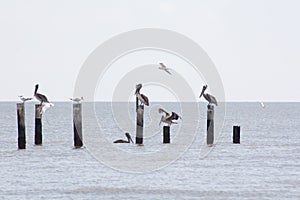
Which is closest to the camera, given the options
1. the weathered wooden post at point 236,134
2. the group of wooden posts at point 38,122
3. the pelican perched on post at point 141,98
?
the group of wooden posts at point 38,122

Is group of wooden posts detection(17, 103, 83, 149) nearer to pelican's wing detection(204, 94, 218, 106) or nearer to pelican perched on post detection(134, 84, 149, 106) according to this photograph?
pelican perched on post detection(134, 84, 149, 106)

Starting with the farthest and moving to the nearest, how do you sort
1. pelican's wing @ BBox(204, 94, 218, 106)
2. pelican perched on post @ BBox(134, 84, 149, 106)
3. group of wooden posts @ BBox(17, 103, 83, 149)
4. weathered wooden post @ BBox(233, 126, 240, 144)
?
1. weathered wooden post @ BBox(233, 126, 240, 144)
2. pelican's wing @ BBox(204, 94, 218, 106)
3. pelican perched on post @ BBox(134, 84, 149, 106)
4. group of wooden posts @ BBox(17, 103, 83, 149)

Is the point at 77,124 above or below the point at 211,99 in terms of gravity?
below

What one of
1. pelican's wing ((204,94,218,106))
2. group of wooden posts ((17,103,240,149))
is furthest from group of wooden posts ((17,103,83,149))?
pelican's wing ((204,94,218,106))

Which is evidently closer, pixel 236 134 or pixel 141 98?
pixel 141 98

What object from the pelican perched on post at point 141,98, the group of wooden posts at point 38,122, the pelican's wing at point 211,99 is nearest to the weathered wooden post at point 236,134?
the pelican's wing at point 211,99

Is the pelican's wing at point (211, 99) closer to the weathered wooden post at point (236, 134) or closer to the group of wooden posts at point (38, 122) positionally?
the weathered wooden post at point (236, 134)

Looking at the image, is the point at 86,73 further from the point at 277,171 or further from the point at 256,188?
the point at 256,188

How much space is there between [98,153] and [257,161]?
7727mm

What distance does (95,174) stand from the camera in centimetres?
3397

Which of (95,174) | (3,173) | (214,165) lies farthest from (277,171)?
(3,173)

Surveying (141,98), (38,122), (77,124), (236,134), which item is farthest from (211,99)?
(38,122)

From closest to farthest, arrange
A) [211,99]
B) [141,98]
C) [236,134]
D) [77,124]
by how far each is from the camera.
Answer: [77,124] → [141,98] → [211,99] → [236,134]

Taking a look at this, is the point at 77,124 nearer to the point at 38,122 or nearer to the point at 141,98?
the point at 38,122
